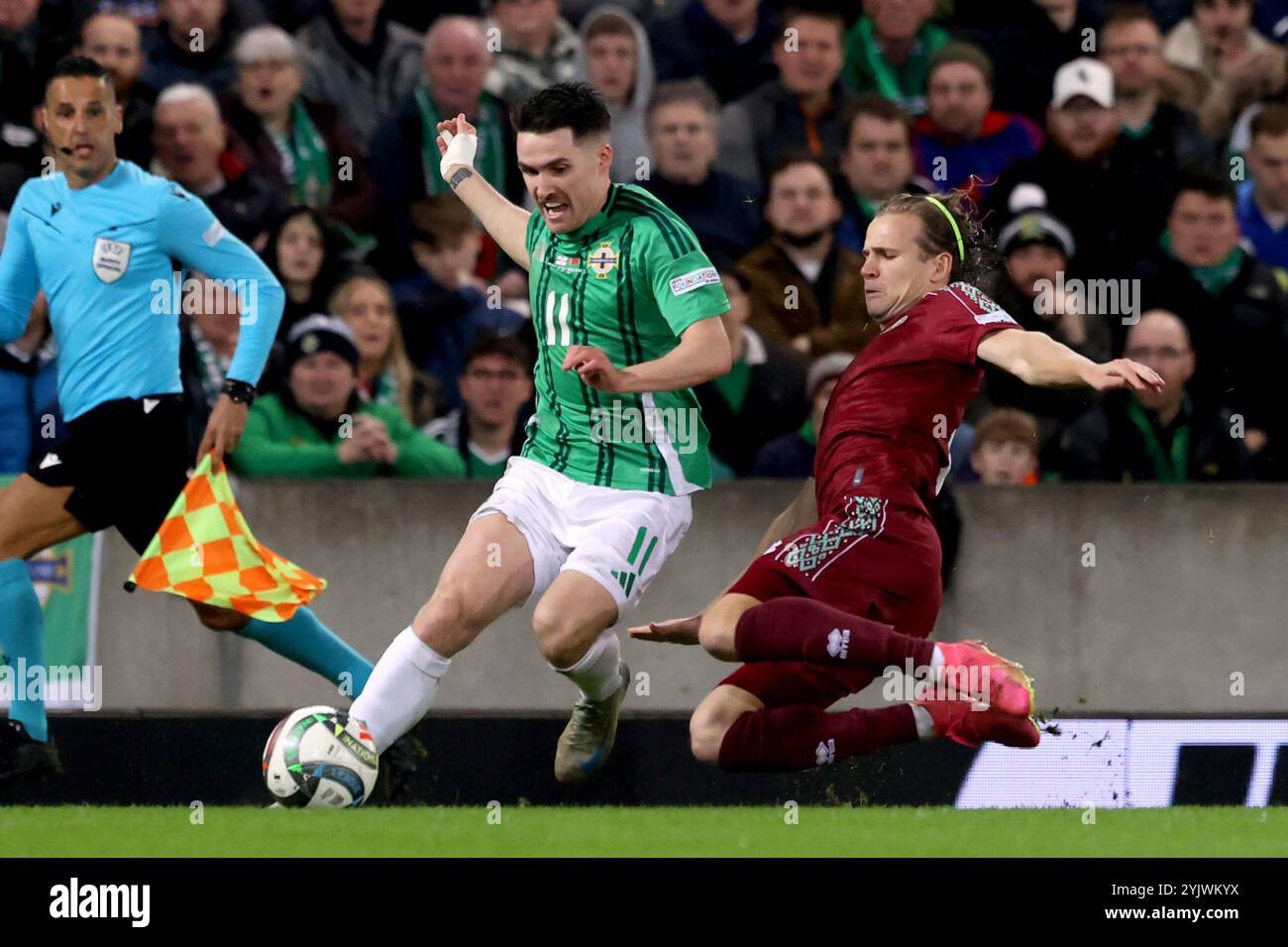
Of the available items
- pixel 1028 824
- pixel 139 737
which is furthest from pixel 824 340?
pixel 139 737

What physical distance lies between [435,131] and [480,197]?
2.24 meters

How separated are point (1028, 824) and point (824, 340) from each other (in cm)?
231

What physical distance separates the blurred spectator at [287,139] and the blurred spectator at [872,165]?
191 cm

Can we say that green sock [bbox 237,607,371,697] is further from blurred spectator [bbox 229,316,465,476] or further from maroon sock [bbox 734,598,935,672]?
maroon sock [bbox 734,598,935,672]

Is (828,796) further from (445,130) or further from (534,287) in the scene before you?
(445,130)

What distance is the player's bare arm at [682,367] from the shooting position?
568cm

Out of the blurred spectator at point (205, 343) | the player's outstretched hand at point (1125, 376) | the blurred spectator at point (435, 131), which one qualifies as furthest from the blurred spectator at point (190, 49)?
the player's outstretched hand at point (1125, 376)

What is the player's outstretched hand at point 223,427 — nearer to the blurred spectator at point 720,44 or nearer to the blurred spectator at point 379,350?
the blurred spectator at point 379,350

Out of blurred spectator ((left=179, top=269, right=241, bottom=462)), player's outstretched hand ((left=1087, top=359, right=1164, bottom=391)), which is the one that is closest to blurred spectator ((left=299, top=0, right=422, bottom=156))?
blurred spectator ((left=179, top=269, right=241, bottom=462))

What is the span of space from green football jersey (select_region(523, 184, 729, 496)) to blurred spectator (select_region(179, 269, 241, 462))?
6.85 feet

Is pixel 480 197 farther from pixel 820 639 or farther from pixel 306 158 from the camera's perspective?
pixel 306 158

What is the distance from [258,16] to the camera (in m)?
9.13

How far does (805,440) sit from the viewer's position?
7.91m

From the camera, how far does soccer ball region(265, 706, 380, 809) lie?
587 centimetres
